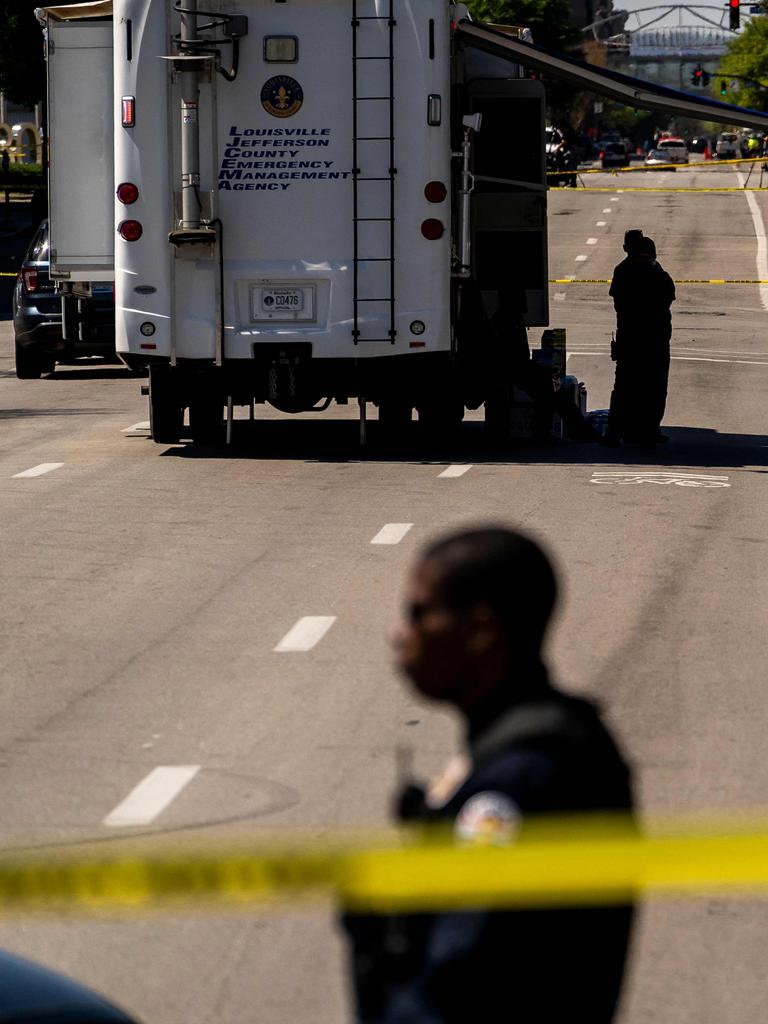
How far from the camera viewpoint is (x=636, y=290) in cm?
1722

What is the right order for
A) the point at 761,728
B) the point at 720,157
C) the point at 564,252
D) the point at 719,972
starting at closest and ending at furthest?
the point at 719,972
the point at 761,728
the point at 564,252
the point at 720,157

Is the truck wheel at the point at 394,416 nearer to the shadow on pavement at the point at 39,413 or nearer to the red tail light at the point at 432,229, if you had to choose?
the red tail light at the point at 432,229

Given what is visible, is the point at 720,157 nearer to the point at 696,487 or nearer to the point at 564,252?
the point at 564,252

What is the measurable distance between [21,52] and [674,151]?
192 feet

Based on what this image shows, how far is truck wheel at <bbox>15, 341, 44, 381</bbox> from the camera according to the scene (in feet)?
78.2

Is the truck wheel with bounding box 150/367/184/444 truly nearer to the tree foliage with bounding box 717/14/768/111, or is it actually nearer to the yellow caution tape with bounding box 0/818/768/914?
the yellow caution tape with bounding box 0/818/768/914

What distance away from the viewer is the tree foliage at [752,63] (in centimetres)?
13662

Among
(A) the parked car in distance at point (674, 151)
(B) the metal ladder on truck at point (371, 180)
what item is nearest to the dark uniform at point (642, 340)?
(B) the metal ladder on truck at point (371, 180)

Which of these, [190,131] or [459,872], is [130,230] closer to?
[190,131]

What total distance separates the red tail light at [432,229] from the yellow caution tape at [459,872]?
1311 cm

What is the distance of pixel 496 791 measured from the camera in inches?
107

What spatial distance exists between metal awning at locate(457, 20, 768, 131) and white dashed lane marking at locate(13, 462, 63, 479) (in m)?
4.67

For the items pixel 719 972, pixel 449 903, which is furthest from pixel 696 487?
pixel 449 903

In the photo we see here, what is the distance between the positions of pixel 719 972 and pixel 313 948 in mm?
1067
